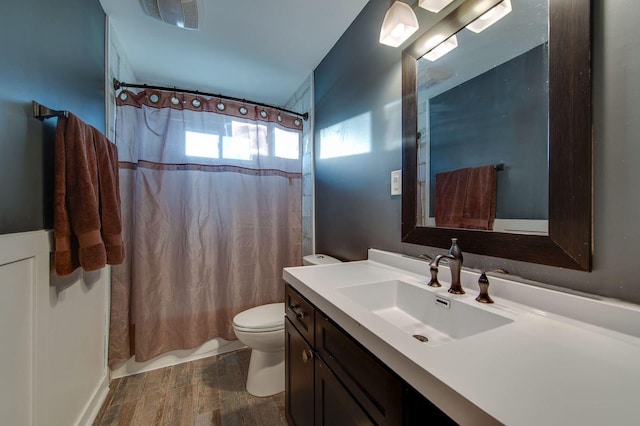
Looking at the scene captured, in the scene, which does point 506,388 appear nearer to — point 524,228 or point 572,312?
point 572,312

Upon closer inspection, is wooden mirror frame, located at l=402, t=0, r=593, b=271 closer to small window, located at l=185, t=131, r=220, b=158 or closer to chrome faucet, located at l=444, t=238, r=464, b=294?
chrome faucet, located at l=444, t=238, r=464, b=294

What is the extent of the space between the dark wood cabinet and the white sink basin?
0.20 meters

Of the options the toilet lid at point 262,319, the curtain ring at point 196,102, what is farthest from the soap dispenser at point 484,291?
the curtain ring at point 196,102

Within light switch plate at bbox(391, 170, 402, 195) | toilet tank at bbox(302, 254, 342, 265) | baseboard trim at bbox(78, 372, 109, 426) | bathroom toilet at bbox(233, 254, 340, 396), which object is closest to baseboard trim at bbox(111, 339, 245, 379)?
baseboard trim at bbox(78, 372, 109, 426)

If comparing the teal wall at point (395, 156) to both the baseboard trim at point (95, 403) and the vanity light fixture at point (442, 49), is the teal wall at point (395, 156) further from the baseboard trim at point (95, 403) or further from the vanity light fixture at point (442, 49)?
the baseboard trim at point (95, 403)

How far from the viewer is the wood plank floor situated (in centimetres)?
141

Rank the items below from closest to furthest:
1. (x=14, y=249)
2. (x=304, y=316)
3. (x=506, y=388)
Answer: (x=506, y=388) → (x=14, y=249) → (x=304, y=316)

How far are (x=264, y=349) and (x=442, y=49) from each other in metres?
1.87

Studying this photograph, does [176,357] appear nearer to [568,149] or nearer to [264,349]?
[264,349]

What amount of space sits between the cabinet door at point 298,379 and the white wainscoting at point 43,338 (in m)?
0.92

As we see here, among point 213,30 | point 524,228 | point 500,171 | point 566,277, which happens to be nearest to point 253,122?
point 213,30

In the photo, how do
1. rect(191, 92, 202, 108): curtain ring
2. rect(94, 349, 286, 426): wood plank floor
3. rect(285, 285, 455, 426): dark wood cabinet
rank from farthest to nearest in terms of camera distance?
1. rect(191, 92, 202, 108): curtain ring
2. rect(94, 349, 286, 426): wood plank floor
3. rect(285, 285, 455, 426): dark wood cabinet

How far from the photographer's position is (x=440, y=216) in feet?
3.65

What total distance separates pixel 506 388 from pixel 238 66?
8.07ft
